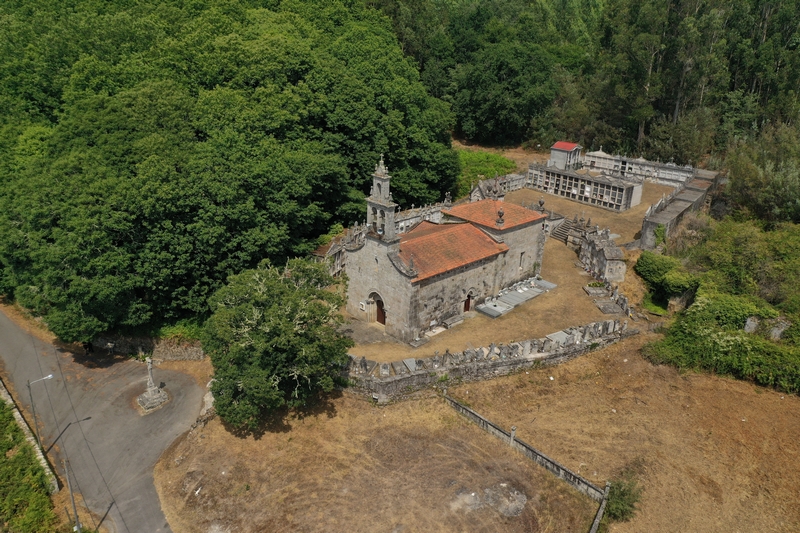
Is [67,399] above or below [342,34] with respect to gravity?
below

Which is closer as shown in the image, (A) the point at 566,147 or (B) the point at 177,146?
(B) the point at 177,146

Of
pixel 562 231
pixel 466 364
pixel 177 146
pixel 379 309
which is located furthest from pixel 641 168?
pixel 177 146

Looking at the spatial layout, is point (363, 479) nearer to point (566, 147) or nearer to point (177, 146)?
point (177, 146)

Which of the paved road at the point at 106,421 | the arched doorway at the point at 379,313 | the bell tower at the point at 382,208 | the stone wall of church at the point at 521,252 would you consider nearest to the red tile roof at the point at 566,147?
the stone wall of church at the point at 521,252

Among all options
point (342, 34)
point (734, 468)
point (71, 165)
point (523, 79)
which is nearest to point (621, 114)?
point (523, 79)

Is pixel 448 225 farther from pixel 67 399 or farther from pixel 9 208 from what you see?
pixel 9 208

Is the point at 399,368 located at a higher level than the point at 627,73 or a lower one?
lower

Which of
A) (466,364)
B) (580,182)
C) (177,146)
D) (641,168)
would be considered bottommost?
(466,364)
